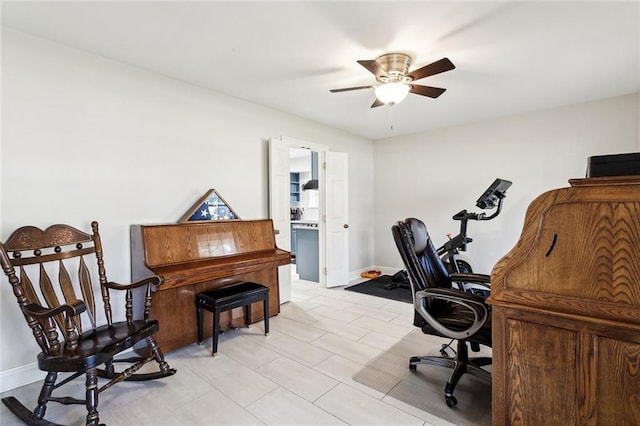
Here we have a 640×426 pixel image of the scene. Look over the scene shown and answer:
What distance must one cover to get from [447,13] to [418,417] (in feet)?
8.39

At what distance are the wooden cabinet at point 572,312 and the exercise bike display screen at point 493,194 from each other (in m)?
2.62

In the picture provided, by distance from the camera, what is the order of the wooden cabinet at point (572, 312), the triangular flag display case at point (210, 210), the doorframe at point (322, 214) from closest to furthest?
1. the wooden cabinet at point (572, 312)
2. the triangular flag display case at point (210, 210)
3. the doorframe at point (322, 214)

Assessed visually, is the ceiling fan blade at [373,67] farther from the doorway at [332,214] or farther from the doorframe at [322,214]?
the doorframe at [322,214]

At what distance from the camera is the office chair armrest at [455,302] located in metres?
1.82

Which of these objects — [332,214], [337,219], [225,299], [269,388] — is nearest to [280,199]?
[332,214]

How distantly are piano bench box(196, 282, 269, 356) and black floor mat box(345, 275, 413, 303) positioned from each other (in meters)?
1.97

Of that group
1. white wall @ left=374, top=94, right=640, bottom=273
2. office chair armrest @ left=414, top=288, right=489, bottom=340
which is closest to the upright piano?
office chair armrest @ left=414, top=288, right=489, bottom=340

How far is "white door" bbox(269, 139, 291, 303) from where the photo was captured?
153 inches

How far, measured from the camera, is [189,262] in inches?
109

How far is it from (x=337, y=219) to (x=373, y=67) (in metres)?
2.78

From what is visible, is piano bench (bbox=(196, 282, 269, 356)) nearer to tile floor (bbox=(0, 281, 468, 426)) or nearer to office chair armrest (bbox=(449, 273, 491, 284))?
Result: tile floor (bbox=(0, 281, 468, 426))

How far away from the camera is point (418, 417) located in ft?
6.01

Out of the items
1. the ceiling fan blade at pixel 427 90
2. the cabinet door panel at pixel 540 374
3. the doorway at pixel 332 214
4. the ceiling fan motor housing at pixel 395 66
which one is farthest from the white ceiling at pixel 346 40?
the cabinet door panel at pixel 540 374

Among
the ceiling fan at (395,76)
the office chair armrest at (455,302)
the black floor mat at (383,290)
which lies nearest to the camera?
the office chair armrest at (455,302)
